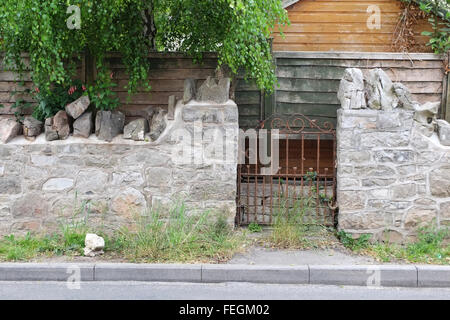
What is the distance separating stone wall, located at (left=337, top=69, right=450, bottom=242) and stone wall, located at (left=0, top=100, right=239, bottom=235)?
1.35 meters

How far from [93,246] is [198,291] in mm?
1387

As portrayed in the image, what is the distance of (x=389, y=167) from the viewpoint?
6258mm

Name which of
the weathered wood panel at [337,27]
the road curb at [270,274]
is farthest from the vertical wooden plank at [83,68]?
the weathered wood panel at [337,27]

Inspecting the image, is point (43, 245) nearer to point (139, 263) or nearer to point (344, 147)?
point (139, 263)

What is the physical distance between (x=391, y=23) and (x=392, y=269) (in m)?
4.75

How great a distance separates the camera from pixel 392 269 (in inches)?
215

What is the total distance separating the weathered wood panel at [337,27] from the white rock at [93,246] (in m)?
4.48

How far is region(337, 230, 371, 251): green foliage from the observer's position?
245 inches

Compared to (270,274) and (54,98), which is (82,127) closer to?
(54,98)

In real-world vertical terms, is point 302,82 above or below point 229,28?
below

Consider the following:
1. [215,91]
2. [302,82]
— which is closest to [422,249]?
[302,82]

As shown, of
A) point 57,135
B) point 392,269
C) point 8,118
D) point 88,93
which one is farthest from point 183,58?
point 392,269

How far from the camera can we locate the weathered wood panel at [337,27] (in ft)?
28.7

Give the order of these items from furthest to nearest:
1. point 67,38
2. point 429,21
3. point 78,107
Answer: point 429,21 < point 78,107 < point 67,38
